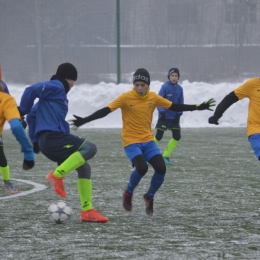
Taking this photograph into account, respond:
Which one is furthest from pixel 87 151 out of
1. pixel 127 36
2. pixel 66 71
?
pixel 127 36

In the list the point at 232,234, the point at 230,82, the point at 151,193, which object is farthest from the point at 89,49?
the point at 232,234

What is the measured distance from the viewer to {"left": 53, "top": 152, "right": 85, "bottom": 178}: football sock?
7.60 m

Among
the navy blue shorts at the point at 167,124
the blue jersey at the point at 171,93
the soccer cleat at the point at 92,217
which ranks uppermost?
the blue jersey at the point at 171,93

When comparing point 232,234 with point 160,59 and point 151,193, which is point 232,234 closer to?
point 151,193

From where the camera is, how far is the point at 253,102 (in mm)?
8336

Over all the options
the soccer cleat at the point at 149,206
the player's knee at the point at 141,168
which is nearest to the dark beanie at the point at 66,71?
the player's knee at the point at 141,168

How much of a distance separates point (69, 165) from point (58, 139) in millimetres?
304

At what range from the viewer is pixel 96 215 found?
25.1ft

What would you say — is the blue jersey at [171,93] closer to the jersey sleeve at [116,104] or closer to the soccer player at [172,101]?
the soccer player at [172,101]

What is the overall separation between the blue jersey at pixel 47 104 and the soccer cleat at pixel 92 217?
903mm

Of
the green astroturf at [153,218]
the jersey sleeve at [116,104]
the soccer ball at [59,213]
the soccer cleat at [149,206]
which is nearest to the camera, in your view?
the green astroturf at [153,218]

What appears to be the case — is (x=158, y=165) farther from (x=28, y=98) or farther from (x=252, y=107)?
(x=28, y=98)

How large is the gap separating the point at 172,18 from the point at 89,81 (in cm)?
328

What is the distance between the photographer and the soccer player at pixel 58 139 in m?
7.63
